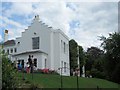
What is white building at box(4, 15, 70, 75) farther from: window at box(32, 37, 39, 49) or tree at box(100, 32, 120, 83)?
tree at box(100, 32, 120, 83)

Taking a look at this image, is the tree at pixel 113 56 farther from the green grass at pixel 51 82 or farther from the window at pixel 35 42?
the green grass at pixel 51 82

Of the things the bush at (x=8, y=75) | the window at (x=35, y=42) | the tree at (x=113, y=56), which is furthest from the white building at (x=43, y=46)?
the bush at (x=8, y=75)

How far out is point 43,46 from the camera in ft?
140

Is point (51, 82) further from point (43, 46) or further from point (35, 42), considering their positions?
point (35, 42)

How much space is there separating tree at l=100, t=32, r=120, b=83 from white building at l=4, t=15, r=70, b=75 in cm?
723

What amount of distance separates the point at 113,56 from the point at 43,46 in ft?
35.4

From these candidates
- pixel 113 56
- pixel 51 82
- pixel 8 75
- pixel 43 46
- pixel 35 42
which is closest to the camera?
pixel 8 75

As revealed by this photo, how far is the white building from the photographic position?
40.6 m

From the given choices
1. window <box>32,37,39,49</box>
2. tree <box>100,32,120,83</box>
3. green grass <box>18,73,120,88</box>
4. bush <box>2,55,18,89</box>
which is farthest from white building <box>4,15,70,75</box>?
bush <box>2,55,18,89</box>

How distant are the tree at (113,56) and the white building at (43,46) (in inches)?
285

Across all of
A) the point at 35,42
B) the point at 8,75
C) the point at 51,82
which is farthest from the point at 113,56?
the point at 8,75

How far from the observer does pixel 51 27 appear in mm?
43000

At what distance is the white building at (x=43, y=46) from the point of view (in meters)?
40.6

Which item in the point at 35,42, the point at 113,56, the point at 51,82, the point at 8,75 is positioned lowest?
the point at 51,82
